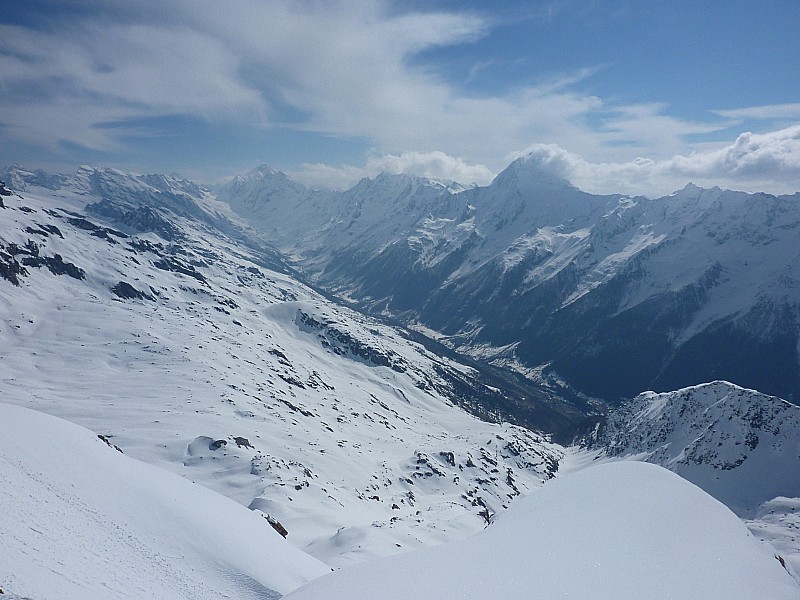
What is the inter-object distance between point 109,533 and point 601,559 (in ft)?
91.8

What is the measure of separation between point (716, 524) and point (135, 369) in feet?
478

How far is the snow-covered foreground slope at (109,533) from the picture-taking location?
22.0 metres

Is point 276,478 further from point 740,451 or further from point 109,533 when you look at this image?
point 740,451

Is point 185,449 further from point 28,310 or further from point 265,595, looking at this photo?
point 28,310

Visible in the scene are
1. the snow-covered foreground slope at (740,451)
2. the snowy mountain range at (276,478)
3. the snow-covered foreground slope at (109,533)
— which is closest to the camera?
the snowy mountain range at (276,478)

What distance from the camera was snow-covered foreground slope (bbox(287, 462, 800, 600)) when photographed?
15258 millimetres

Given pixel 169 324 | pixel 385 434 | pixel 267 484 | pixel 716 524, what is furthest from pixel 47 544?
pixel 169 324

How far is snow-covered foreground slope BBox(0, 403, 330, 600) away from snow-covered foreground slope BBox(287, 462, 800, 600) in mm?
13762

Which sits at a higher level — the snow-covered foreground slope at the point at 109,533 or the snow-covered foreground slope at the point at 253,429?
the snow-covered foreground slope at the point at 109,533

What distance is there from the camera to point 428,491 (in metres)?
126

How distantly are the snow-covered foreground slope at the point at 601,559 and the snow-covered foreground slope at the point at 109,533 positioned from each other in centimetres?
1376

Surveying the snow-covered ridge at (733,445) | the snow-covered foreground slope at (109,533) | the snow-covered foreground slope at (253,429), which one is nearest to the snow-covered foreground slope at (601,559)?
the snow-covered foreground slope at (109,533)

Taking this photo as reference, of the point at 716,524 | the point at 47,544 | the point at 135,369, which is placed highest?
the point at 716,524

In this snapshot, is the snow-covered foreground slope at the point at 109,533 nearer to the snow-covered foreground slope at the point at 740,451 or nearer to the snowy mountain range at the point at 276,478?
the snowy mountain range at the point at 276,478
